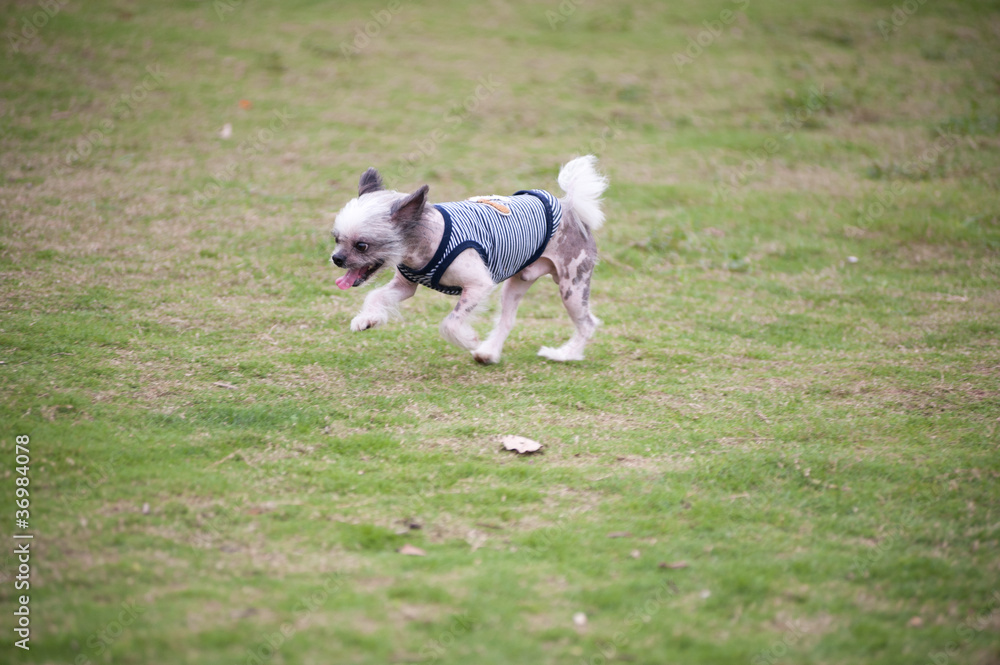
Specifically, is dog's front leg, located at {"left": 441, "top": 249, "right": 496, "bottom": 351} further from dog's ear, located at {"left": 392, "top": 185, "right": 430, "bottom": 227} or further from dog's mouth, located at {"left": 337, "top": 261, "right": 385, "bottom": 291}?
dog's mouth, located at {"left": 337, "top": 261, "right": 385, "bottom": 291}

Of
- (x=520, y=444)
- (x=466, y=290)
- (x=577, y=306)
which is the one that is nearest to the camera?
(x=520, y=444)

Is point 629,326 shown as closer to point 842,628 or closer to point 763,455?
point 763,455

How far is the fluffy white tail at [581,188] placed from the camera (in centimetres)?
690

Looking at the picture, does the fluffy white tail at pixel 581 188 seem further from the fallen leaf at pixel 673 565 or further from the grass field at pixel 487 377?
the fallen leaf at pixel 673 565

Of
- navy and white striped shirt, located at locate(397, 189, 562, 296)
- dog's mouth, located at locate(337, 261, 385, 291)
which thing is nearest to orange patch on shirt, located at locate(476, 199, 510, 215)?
navy and white striped shirt, located at locate(397, 189, 562, 296)

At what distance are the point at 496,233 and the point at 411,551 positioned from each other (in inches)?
111

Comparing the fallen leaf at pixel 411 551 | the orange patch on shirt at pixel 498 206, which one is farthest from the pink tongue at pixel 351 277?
the fallen leaf at pixel 411 551

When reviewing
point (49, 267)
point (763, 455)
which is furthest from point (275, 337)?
point (763, 455)

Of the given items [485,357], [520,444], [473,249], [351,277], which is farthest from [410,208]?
[520,444]

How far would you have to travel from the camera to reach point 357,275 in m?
6.09

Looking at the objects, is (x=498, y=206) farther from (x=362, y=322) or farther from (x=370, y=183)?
(x=362, y=322)

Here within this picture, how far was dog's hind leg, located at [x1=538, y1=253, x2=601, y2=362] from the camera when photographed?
22.4 ft

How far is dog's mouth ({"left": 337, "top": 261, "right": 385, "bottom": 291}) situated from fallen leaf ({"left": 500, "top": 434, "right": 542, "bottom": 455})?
165 cm

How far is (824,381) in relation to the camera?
6.70 m
